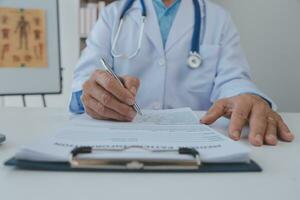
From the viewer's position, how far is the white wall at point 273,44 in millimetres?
2221

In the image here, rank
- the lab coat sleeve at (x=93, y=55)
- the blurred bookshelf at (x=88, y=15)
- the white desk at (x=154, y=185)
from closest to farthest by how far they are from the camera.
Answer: the white desk at (x=154, y=185) < the lab coat sleeve at (x=93, y=55) < the blurred bookshelf at (x=88, y=15)

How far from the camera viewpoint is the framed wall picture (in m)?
0.97

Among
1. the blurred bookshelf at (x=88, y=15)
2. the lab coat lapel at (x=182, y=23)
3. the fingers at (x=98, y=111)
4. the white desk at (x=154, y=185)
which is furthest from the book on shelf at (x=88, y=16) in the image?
the white desk at (x=154, y=185)

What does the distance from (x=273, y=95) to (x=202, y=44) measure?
1.33 m

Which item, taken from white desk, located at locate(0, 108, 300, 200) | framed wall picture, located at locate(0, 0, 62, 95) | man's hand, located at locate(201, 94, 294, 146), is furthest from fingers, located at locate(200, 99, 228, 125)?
framed wall picture, located at locate(0, 0, 62, 95)

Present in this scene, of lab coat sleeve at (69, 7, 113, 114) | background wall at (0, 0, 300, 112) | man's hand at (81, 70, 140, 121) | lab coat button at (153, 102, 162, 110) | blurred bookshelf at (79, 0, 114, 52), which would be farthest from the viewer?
background wall at (0, 0, 300, 112)

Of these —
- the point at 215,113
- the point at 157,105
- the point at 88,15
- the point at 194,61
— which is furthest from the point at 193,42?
the point at 88,15

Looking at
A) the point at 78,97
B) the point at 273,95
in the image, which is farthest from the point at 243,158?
the point at 273,95

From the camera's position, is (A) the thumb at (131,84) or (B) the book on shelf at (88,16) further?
(B) the book on shelf at (88,16)

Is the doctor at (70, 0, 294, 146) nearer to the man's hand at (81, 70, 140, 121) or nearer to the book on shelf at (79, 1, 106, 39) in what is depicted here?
the man's hand at (81, 70, 140, 121)

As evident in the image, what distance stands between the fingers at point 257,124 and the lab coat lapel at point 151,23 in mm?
510

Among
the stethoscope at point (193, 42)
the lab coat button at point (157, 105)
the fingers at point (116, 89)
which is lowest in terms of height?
the lab coat button at point (157, 105)

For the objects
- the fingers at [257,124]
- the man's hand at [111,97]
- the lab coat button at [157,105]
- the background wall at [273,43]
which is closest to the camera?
the fingers at [257,124]

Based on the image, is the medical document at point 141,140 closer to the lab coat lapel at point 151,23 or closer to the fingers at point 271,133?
the fingers at point 271,133
